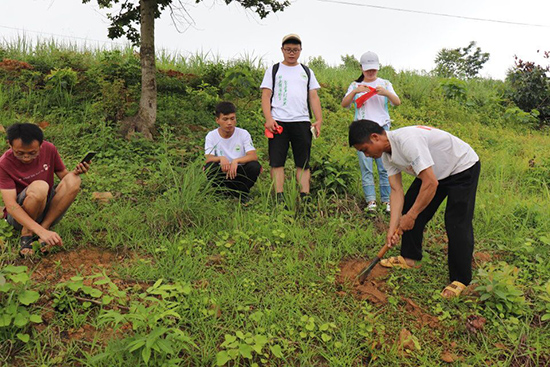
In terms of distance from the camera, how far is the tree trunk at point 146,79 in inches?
213

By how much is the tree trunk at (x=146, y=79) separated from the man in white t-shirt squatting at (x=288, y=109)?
2.31m

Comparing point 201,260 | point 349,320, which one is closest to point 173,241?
point 201,260

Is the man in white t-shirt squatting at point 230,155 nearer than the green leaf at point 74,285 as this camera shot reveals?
No

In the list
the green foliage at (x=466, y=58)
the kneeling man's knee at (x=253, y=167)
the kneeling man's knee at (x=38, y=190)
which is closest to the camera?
the kneeling man's knee at (x=38, y=190)

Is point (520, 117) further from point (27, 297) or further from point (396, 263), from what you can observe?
point (27, 297)

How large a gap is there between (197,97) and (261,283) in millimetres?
4630

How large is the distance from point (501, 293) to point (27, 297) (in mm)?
2928

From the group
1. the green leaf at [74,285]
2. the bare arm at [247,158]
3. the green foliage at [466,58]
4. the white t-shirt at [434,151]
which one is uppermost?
the green foliage at [466,58]

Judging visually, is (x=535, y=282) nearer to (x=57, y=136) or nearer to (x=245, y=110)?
(x=245, y=110)

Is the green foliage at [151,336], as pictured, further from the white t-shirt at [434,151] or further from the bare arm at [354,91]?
the bare arm at [354,91]

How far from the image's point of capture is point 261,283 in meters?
2.84

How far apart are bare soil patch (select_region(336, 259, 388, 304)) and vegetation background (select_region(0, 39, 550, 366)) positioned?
2 cm

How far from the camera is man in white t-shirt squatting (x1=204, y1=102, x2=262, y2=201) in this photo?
3957mm

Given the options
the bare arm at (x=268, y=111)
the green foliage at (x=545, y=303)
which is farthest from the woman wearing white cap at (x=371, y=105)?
the green foliage at (x=545, y=303)
